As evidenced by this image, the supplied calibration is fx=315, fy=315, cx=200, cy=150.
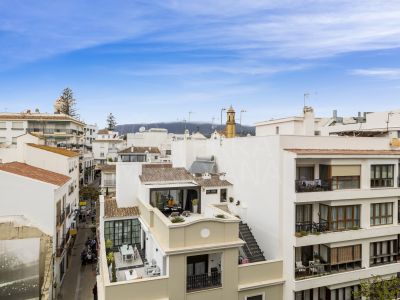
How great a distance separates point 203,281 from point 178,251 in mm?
2729

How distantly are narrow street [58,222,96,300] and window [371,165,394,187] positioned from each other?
75.9 ft

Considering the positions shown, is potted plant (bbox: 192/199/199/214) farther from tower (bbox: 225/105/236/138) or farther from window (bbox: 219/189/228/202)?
tower (bbox: 225/105/236/138)

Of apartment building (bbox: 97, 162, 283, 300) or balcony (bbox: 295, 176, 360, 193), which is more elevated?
balcony (bbox: 295, 176, 360, 193)

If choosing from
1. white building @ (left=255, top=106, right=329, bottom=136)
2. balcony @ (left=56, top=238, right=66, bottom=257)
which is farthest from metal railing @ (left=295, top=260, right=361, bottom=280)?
balcony @ (left=56, top=238, right=66, bottom=257)

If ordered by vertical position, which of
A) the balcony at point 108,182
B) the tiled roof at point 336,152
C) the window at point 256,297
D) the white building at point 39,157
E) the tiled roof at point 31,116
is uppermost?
the tiled roof at point 31,116

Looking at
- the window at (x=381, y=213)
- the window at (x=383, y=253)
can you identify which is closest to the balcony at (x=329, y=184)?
the window at (x=381, y=213)

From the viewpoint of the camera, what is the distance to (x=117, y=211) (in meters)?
25.5

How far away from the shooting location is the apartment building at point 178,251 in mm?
17172

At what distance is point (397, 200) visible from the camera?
22875 mm

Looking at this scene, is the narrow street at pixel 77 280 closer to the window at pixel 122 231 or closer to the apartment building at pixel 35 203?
the apartment building at pixel 35 203

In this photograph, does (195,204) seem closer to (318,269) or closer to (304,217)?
(304,217)

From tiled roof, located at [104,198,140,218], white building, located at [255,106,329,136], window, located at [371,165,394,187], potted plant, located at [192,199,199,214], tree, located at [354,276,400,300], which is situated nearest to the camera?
tree, located at [354,276,400,300]

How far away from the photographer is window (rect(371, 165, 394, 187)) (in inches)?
865

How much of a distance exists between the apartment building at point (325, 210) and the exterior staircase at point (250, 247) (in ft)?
1.13
